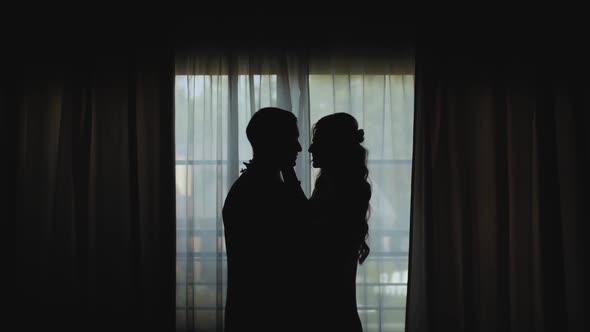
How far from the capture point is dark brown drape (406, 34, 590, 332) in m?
2.71

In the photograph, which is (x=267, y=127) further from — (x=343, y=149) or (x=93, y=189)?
(x=93, y=189)

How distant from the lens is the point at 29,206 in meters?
2.85

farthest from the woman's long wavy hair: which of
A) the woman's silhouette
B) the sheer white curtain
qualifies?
the sheer white curtain

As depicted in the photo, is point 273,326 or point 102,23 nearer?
point 273,326

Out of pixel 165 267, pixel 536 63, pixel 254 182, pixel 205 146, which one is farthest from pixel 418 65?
pixel 165 267

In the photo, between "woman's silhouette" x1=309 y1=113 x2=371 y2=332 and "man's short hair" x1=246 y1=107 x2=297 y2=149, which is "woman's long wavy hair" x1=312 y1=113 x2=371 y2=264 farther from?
"man's short hair" x1=246 y1=107 x2=297 y2=149

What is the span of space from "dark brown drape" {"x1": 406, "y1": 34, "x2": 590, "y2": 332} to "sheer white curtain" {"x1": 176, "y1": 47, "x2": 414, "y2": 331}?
12 cm

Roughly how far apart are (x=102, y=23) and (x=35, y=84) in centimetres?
55

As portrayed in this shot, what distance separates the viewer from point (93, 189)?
9.26 feet

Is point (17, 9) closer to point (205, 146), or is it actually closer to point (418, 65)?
point (205, 146)

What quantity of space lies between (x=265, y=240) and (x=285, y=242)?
59mm

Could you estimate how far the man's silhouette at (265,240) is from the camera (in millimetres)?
1388

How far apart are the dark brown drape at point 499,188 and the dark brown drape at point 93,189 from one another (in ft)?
4.83

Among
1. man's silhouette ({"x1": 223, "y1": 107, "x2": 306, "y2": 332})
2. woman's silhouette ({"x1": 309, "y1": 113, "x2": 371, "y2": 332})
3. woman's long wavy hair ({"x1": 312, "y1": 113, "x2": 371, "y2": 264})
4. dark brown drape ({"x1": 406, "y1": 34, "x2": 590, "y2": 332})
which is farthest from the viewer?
dark brown drape ({"x1": 406, "y1": 34, "x2": 590, "y2": 332})
